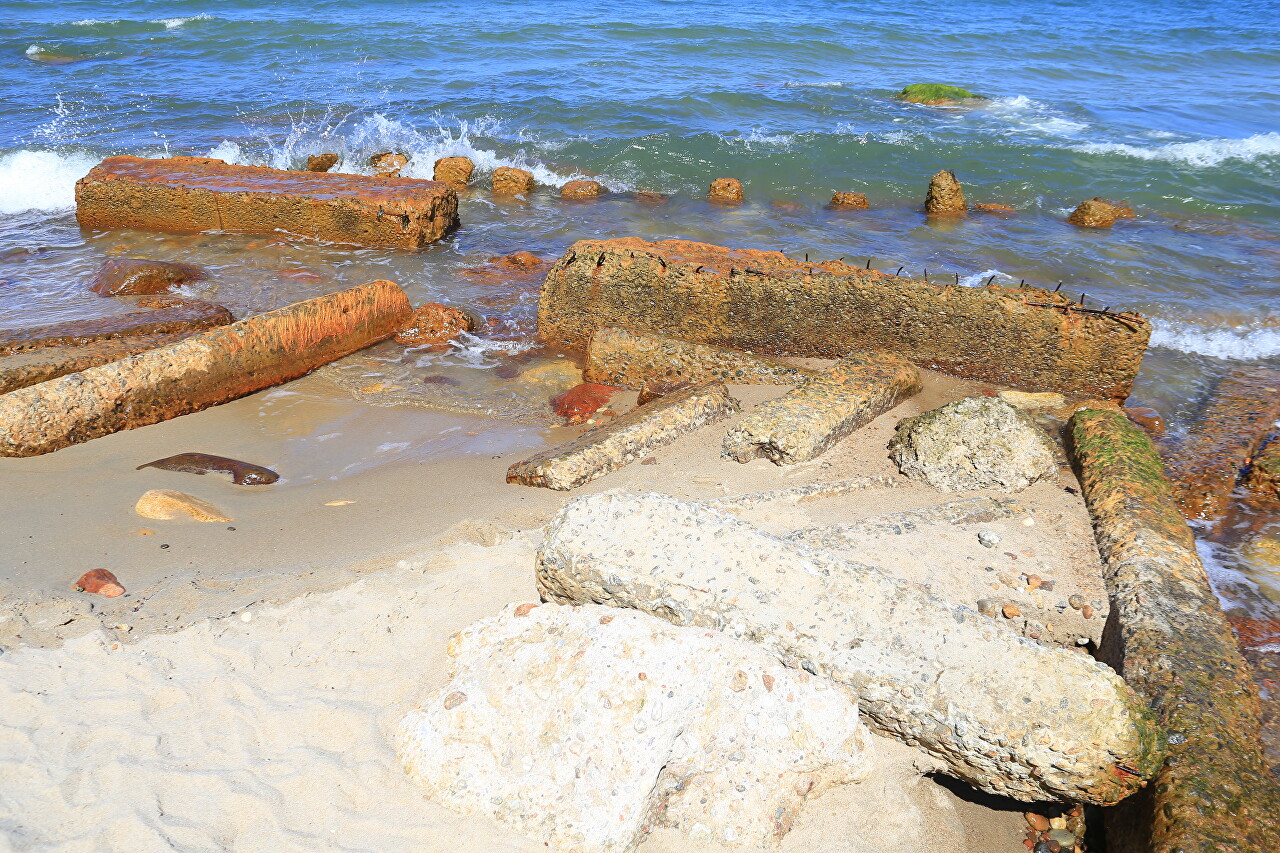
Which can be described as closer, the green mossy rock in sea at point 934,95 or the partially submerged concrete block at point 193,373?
the partially submerged concrete block at point 193,373

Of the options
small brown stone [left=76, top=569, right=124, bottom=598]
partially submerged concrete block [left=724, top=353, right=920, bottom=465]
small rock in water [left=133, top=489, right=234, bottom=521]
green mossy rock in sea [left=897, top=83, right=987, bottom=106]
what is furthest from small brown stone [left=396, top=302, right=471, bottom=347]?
green mossy rock in sea [left=897, top=83, right=987, bottom=106]

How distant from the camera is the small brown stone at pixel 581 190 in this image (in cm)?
974

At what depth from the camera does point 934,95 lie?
14.2m

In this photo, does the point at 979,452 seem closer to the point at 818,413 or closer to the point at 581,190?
the point at 818,413

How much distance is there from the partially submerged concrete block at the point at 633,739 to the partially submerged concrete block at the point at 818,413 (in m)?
1.70

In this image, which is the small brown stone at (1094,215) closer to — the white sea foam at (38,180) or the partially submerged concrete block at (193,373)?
the partially submerged concrete block at (193,373)

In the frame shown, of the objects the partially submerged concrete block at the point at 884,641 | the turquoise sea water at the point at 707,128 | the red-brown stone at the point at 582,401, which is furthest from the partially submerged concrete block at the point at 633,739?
the turquoise sea water at the point at 707,128

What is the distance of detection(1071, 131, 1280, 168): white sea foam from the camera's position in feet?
36.1

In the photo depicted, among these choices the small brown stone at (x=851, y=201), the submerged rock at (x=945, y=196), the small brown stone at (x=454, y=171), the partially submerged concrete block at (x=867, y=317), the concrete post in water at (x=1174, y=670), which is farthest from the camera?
the small brown stone at (x=454, y=171)

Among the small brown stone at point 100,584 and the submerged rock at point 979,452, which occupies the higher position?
the submerged rock at point 979,452

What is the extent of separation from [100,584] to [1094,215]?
31.2 ft

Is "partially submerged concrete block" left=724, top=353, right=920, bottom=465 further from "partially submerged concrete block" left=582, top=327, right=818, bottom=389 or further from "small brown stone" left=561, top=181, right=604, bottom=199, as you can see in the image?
"small brown stone" left=561, top=181, right=604, bottom=199

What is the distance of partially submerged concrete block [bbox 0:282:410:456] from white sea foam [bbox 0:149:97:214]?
5.55 m

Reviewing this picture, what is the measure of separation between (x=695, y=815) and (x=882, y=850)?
0.53 meters
